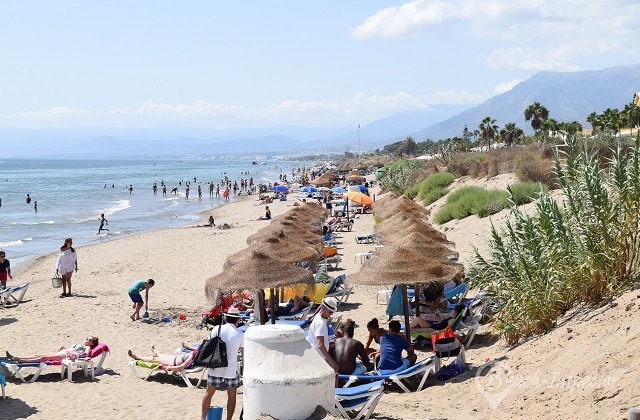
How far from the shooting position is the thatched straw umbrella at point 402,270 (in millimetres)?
8719

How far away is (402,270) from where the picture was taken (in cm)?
887

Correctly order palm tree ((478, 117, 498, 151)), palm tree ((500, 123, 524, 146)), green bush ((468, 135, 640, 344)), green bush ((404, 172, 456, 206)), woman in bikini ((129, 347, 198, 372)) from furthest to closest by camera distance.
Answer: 1. palm tree ((478, 117, 498, 151))
2. palm tree ((500, 123, 524, 146))
3. green bush ((404, 172, 456, 206))
4. woman in bikini ((129, 347, 198, 372))
5. green bush ((468, 135, 640, 344))

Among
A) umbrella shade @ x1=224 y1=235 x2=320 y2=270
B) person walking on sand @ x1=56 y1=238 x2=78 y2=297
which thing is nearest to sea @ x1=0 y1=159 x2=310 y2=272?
person walking on sand @ x1=56 y1=238 x2=78 y2=297

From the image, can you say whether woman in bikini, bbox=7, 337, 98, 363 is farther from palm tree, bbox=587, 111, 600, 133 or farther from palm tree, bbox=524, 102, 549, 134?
palm tree, bbox=524, 102, 549, 134

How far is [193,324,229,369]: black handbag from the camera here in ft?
21.2

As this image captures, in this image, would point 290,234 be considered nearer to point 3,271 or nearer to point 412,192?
point 3,271

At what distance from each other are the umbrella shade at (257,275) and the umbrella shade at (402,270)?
3.37 feet

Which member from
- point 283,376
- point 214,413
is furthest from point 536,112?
point 283,376

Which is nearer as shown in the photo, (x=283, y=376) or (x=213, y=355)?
(x=283, y=376)

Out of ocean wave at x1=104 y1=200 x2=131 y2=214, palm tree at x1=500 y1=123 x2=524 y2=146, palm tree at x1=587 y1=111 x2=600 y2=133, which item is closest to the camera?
ocean wave at x1=104 y1=200 x2=131 y2=214

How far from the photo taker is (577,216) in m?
7.98

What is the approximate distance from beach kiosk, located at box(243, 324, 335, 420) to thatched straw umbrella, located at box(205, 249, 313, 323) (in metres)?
A: 4.31

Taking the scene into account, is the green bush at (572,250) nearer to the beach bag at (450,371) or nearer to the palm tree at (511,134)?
the beach bag at (450,371)

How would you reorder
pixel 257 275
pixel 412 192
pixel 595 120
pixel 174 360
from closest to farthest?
pixel 174 360 < pixel 257 275 < pixel 412 192 < pixel 595 120
